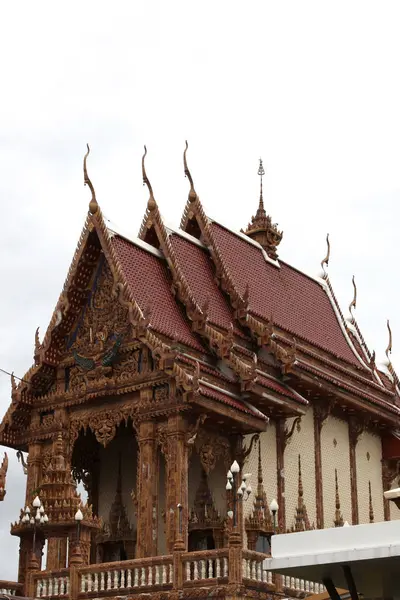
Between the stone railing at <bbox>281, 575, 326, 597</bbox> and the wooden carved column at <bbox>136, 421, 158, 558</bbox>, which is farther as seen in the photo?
the wooden carved column at <bbox>136, 421, 158, 558</bbox>

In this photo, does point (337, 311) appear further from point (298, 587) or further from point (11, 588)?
point (11, 588)

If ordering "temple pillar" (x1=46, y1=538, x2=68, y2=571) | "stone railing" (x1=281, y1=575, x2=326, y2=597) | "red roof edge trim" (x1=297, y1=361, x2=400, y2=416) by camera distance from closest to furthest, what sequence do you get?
"stone railing" (x1=281, y1=575, x2=326, y2=597)
"temple pillar" (x1=46, y1=538, x2=68, y2=571)
"red roof edge trim" (x1=297, y1=361, x2=400, y2=416)

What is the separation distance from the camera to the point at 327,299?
32438mm

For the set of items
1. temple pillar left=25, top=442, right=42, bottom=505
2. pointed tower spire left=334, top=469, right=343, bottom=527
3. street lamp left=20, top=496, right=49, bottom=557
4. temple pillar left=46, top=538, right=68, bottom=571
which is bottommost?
temple pillar left=46, top=538, right=68, bottom=571

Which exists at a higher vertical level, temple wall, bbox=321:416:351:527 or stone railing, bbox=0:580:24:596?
temple wall, bbox=321:416:351:527

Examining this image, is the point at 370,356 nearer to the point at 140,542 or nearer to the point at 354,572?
the point at 140,542

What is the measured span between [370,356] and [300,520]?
7.45 metres

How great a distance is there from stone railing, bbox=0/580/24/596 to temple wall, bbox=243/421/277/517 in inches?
181

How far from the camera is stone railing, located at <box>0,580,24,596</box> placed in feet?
71.5

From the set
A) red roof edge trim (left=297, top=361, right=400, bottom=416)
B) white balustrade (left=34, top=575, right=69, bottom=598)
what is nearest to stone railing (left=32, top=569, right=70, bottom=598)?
white balustrade (left=34, top=575, right=69, bottom=598)

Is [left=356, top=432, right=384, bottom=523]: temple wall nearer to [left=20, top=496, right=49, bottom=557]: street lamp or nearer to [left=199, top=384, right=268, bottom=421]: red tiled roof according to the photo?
[left=199, top=384, right=268, bottom=421]: red tiled roof

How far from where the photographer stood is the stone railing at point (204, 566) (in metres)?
20.2

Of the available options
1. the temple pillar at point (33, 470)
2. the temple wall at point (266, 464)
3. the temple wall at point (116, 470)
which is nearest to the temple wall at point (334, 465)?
the temple wall at point (266, 464)

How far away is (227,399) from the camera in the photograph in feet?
77.2
